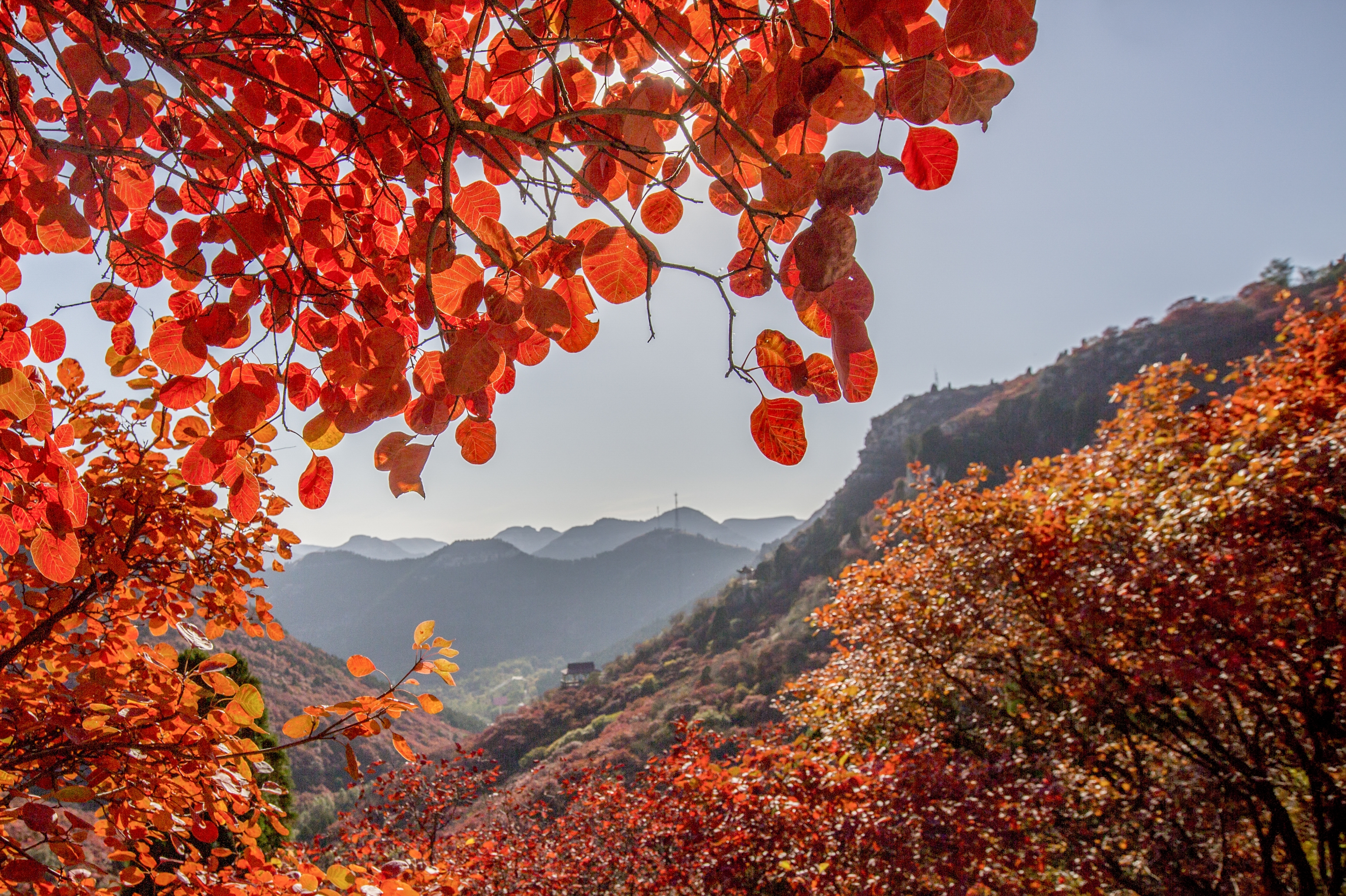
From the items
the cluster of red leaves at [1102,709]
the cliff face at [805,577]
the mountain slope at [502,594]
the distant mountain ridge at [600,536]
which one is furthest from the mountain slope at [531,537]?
the cluster of red leaves at [1102,709]

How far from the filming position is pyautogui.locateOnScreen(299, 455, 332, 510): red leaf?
833 mm

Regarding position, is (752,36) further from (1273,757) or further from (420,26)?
(1273,757)

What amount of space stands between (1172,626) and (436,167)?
3454 millimetres

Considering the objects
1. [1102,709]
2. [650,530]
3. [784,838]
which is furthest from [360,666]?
[650,530]

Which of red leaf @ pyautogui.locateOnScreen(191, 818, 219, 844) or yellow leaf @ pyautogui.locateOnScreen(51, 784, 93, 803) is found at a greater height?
yellow leaf @ pyautogui.locateOnScreen(51, 784, 93, 803)

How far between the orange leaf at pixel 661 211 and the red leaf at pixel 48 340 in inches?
41.1

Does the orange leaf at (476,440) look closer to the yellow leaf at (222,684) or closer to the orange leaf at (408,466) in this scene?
the orange leaf at (408,466)

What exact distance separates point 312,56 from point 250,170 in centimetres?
22

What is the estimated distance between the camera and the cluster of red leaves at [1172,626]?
2443 millimetres

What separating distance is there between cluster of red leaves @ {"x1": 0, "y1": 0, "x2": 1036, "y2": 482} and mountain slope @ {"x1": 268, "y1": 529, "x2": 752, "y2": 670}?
76429 millimetres

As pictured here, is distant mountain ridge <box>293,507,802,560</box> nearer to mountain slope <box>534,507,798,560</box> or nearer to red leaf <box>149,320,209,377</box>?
mountain slope <box>534,507,798,560</box>

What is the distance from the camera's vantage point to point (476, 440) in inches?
33.4

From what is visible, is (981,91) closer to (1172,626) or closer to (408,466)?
(408,466)

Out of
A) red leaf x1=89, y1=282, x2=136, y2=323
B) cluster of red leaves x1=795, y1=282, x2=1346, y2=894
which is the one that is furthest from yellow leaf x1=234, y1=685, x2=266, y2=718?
cluster of red leaves x1=795, y1=282, x2=1346, y2=894
